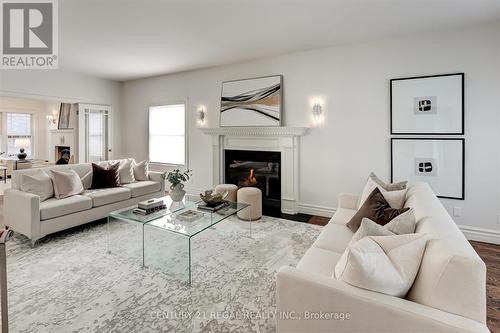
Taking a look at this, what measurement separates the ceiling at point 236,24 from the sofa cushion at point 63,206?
2.27 metres

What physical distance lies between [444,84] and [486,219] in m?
1.83

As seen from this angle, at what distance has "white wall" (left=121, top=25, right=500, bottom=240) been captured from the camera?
3.37m

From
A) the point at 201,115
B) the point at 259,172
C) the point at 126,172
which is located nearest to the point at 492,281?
the point at 259,172

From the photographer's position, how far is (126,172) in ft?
15.6

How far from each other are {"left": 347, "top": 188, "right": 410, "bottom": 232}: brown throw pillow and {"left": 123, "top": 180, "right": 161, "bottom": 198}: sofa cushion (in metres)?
3.46

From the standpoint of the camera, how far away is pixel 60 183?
3697 millimetres

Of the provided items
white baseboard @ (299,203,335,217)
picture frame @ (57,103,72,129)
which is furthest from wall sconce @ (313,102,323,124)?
picture frame @ (57,103,72,129)

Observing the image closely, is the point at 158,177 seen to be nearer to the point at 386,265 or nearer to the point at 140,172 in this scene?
the point at 140,172

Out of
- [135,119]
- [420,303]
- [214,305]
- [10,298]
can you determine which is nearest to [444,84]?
[420,303]

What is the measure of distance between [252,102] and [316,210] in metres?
2.23

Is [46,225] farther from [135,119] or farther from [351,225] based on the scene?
[135,119]

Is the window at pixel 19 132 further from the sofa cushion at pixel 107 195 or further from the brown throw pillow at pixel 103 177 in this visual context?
the sofa cushion at pixel 107 195

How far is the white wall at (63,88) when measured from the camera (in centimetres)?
500

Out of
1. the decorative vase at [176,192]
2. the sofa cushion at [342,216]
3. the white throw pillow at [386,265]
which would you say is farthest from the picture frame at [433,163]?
the decorative vase at [176,192]
